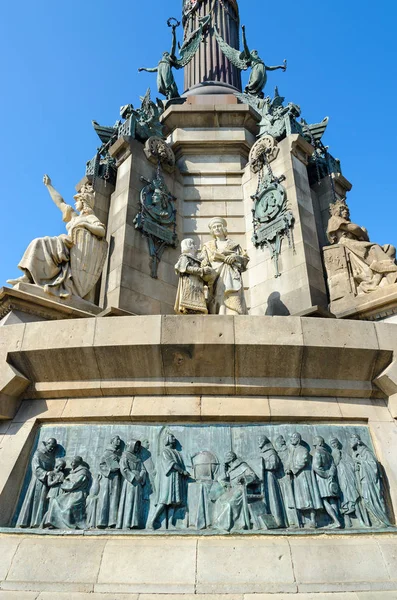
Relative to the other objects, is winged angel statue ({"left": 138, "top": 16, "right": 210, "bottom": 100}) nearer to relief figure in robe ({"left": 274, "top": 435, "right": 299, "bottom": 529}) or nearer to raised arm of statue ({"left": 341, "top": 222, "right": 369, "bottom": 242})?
raised arm of statue ({"left": 341, "top": 222, "right": 369, "bottom": 242})

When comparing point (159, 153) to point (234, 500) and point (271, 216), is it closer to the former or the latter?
point (271, 216)

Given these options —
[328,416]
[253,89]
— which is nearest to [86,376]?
[328,416]

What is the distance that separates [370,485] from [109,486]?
357cm

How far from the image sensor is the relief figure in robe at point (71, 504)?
6.26 m

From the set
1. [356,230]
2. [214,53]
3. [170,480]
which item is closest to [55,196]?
[356,230]

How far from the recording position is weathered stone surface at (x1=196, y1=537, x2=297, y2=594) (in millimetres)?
5355

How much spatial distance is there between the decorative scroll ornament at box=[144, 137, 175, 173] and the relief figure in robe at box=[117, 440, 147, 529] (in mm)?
9641

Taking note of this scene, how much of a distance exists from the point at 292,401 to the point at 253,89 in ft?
46.0

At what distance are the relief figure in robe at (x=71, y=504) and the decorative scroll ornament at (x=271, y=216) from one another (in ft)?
24.0

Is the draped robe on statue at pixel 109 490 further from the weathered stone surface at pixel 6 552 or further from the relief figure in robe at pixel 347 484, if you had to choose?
the relief figure in robe at pixel 347 484

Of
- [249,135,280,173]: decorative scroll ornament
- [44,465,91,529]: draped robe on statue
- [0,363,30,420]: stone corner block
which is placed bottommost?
[44,465,91,529]: draped robe on statue

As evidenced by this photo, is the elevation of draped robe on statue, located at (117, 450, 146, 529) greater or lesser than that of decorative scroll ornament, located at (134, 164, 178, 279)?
lesser

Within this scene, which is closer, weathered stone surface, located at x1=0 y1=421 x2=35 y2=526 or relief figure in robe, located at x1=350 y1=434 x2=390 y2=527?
relief figure in robe, located at x1=350 y1=434 x2=390 y2=527

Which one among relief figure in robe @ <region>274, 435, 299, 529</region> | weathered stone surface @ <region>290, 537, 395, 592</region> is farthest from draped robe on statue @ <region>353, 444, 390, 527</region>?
relief figure in robe @ <region>274, 435, 299, 529</region>
